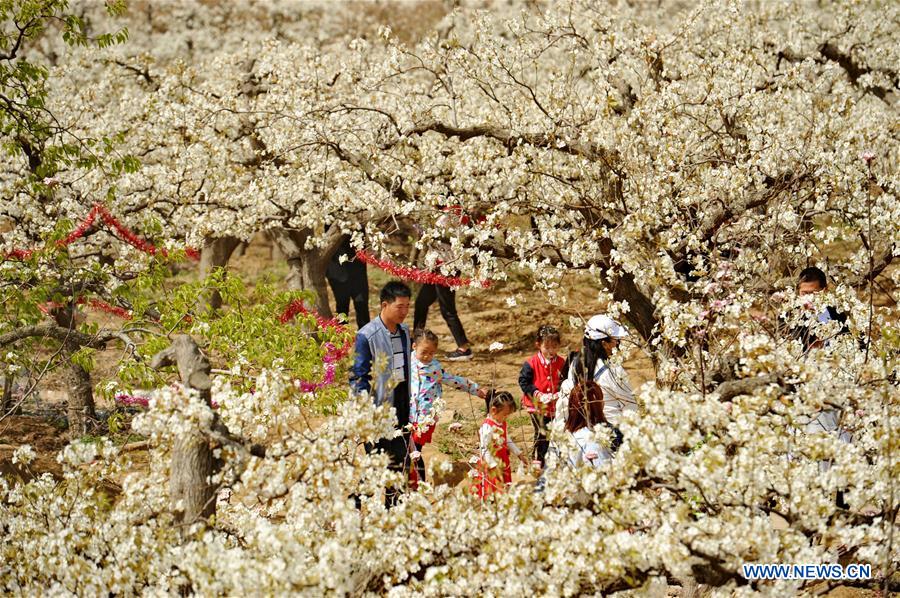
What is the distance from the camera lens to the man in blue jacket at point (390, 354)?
727 cm

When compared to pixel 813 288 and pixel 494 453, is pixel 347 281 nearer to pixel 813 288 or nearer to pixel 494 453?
pixel 813 288

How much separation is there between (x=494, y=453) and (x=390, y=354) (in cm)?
239

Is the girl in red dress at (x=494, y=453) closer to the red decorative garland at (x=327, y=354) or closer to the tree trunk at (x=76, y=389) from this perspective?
the red decorative garland at (x=327, y=354)

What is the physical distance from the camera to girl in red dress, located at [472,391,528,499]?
5070 millimetres

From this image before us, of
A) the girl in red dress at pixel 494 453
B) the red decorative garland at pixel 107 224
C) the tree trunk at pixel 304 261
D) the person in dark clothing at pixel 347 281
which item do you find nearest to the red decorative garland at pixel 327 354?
the girl in red dress at pixel 494 453

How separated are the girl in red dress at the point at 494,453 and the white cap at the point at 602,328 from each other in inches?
35.8

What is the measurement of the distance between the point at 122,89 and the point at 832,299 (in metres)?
14.0

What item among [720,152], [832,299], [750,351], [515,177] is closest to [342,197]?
[515,177]

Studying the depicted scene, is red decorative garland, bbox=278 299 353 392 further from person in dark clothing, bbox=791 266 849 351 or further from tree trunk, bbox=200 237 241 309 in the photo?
person in dark clothing, bbox=791 266 849 351

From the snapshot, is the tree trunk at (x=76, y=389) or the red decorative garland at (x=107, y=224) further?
the red decorative garland at (x=107, y=224)

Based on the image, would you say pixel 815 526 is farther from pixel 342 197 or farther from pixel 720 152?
pixel 342 197

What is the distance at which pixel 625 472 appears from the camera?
461 centimetres

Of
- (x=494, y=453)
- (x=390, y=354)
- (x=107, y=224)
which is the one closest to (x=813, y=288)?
(x=390, y=354)

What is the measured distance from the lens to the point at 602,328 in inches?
297
